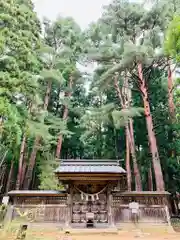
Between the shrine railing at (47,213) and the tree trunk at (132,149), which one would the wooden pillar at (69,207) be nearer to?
the shrine railing at (47,213)

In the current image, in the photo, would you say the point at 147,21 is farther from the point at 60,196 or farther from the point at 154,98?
the point at 60,196

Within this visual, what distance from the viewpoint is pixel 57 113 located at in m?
18.6

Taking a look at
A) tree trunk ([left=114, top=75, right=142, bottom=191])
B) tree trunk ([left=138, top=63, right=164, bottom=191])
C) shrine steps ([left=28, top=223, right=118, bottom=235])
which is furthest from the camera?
tree trunk ([left=114, top=75, right=142, bottom=191])

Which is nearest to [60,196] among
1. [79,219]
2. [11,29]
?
[79,219]

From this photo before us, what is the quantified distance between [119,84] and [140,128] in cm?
428

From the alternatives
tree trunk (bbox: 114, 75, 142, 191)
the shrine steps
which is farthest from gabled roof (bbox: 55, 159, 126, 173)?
tree trunk (bbox: 114, 75, 142, 191)

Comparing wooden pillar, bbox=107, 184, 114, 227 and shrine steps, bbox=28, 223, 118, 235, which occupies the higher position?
wooden pillar, bbox=107, 184, 114, 227

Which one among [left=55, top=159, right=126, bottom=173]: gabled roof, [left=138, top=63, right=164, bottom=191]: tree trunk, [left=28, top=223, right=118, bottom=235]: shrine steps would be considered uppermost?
[left=138, top=63, right=164, bottom=191]: tree trunk

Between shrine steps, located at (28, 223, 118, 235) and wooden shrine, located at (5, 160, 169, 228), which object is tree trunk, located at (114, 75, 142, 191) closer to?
wooden shrine, located at (5, 160, 169, 228)

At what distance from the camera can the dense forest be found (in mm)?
8688

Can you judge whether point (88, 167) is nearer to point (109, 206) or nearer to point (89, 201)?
point (89, 201)

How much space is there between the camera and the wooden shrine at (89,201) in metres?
8.52

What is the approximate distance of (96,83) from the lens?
1294cm

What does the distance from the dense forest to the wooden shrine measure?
1.52 metres
